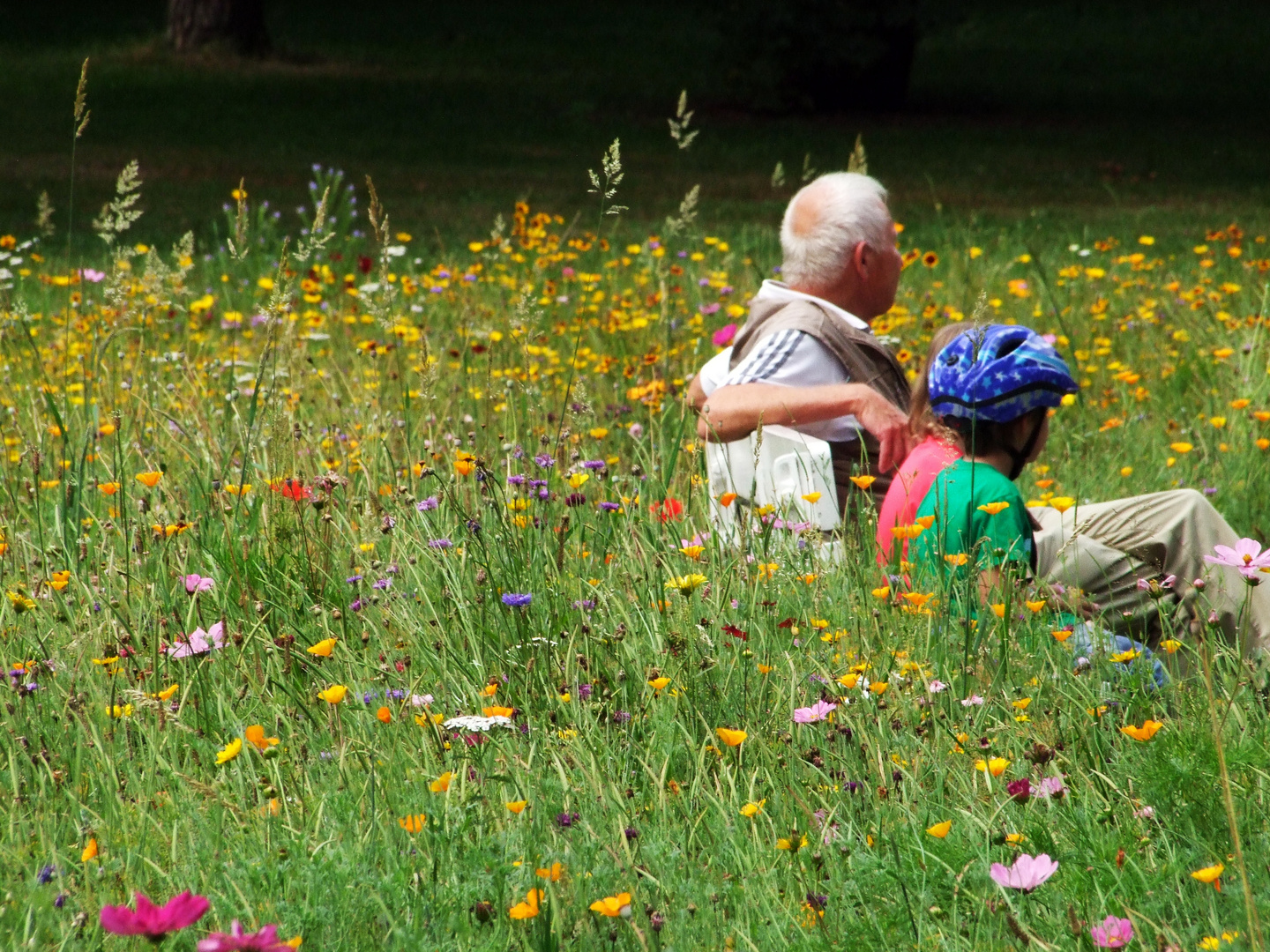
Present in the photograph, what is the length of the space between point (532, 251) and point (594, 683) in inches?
208

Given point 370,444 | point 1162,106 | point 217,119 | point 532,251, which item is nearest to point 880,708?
point 370,444

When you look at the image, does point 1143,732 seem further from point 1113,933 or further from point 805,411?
point 805,411

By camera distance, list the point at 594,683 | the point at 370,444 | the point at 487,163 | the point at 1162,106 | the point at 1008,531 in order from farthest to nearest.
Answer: the point at 1162,106 < the point at 487,163 < the point at 370,444 < the point at 1008,531 < the point at 594,683

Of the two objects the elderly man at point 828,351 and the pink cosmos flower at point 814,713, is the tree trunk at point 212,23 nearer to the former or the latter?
the elderly man at point 828,351

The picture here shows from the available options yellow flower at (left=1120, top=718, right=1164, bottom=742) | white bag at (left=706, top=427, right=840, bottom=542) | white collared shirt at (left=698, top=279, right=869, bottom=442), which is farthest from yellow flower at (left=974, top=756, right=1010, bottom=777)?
white collared shirt at (left=698, top=279, right=869, bottom=442)

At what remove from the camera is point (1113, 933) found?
1.69 meters

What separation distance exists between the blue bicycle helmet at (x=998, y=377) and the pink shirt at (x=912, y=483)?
9cm

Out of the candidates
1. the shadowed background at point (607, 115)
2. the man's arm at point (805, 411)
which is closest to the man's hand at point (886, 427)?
the man's arm at point (805, 411)

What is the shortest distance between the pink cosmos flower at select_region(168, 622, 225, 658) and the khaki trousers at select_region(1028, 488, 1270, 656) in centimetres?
172

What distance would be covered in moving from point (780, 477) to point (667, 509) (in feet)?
0.96

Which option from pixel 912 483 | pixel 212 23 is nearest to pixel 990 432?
pixel 912 483

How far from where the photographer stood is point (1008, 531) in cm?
291

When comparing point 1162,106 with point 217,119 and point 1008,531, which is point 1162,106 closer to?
point 217,119

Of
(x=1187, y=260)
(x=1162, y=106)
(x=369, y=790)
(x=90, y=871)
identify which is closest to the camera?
(x=90, y=871)
